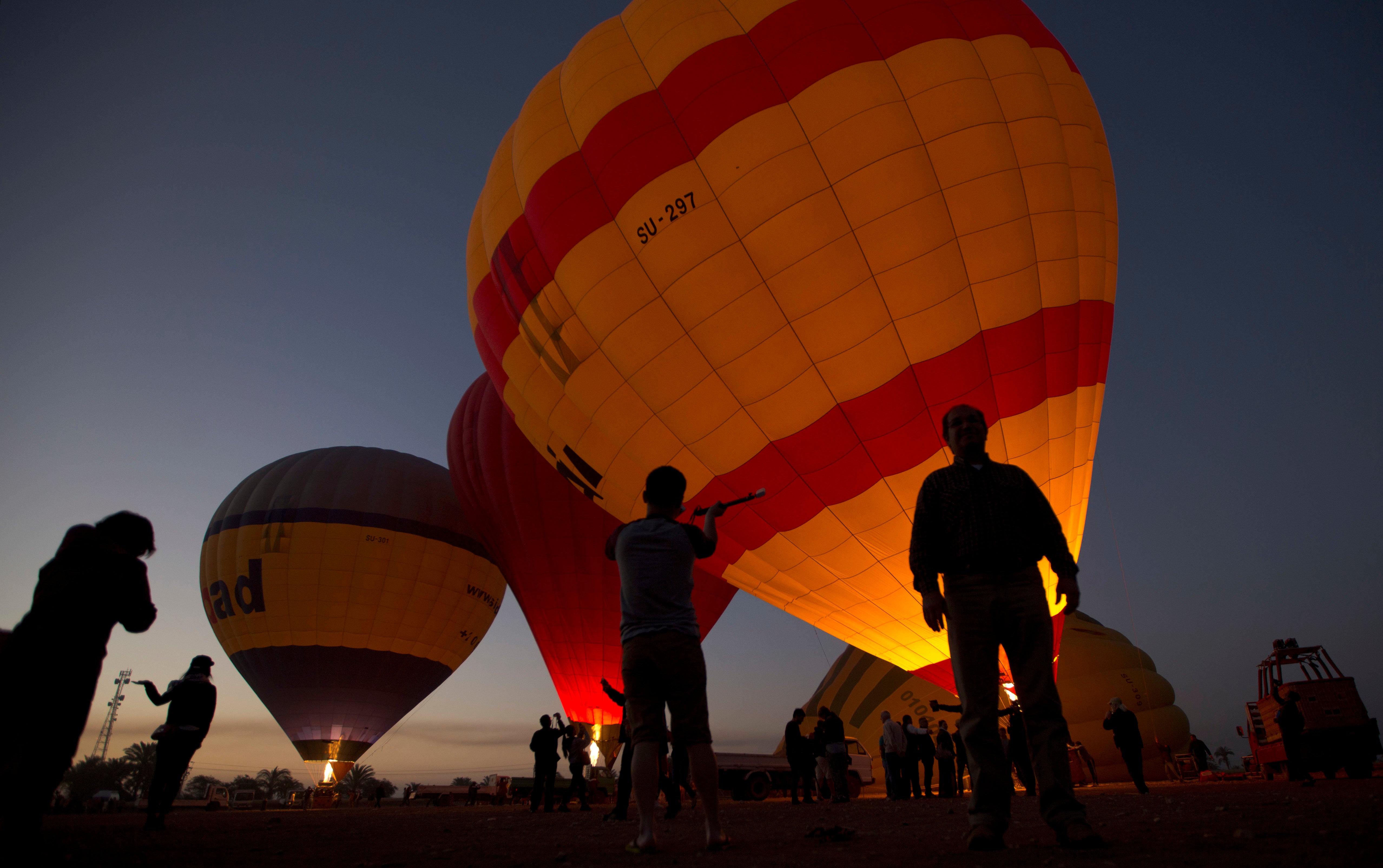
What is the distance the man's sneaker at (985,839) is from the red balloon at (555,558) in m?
13.0

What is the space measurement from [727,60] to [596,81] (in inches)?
70.4

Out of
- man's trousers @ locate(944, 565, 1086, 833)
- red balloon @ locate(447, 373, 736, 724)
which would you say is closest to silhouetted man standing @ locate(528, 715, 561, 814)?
red balloon @ locate(447, 373, 736, 724)

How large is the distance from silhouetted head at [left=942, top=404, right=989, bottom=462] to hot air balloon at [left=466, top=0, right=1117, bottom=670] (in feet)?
16.2

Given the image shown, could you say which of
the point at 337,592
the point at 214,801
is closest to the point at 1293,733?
the point at 337,592

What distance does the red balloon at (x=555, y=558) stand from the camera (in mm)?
16109

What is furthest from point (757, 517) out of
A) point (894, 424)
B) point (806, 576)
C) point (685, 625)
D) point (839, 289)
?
point (685, 625)

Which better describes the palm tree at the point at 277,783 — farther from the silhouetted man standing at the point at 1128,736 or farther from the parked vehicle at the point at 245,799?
the silhouetted man standing at the point at 1128,736

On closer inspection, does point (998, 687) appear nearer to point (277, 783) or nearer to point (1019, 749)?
point (1019, 749)

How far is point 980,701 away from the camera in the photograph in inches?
101

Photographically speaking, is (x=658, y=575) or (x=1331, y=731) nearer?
(x=658, y=575)

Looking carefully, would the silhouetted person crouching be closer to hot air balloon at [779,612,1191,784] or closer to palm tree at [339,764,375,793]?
hot air balloon at [779,612,1191,784]

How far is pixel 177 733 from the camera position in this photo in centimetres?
525

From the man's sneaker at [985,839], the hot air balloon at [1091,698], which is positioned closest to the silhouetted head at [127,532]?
the man's sneaker at [985,839]

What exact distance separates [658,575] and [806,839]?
1421 mm
